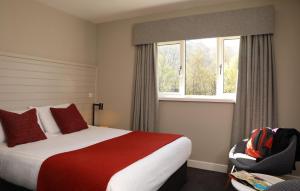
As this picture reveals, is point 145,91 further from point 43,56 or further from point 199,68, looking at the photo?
point 43,56

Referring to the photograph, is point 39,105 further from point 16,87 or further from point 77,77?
point 77,77

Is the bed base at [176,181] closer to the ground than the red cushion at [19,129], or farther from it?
closer to the ground

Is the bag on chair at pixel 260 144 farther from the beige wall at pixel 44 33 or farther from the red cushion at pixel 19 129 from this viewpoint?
the beige wall at pixel 44 33

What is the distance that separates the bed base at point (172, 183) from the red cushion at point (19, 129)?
0.40 m

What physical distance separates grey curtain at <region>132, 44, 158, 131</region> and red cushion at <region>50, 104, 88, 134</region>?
3.39 feet

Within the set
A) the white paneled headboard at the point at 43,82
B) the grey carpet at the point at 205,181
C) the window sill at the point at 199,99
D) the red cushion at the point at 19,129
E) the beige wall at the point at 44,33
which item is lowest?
the grey carpet at the point at 205,181

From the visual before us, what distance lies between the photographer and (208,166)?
3473 millimetres

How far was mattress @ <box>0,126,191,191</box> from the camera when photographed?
1649 mm

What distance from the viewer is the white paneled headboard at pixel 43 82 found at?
290cm

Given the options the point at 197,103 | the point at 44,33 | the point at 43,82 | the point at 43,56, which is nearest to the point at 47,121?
the point at 43,82

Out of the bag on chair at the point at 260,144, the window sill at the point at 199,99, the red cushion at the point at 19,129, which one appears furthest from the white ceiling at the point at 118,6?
the bag on chair at the point at 260,144

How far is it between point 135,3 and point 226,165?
283 centimetres

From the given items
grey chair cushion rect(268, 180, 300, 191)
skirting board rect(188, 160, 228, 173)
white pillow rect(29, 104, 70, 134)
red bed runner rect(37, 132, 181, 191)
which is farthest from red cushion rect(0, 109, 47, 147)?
grey chair cushion rect(268, 180, 300, 191)

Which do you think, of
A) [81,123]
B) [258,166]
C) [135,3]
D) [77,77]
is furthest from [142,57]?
[258,166]
